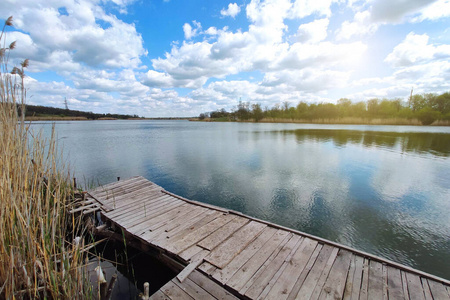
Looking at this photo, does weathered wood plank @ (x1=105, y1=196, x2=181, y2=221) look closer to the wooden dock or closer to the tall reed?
the wooden dock

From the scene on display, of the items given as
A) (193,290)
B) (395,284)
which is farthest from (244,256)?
(395,284)

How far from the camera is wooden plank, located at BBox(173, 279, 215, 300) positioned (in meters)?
2.75

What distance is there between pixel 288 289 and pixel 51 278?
293 cm

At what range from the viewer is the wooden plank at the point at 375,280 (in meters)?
2.70

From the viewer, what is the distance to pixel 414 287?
111 inches

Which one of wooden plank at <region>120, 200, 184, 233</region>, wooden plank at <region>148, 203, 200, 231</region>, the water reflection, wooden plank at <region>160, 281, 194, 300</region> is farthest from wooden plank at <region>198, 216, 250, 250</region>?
the water reflection

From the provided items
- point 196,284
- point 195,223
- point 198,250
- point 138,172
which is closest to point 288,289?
point 196,284

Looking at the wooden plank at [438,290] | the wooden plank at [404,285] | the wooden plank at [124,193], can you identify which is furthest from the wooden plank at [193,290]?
the wooden plank at [124,193]

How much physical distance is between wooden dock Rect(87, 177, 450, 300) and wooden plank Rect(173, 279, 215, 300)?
0.05 ft

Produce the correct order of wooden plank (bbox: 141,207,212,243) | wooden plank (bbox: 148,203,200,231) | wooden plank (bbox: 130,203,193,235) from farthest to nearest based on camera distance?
wooden plank (bbox: 148,203,200,231)
wooden plank (bbox: 130,203,193,235)
wooden plank (bbox: 141,207,212,243)

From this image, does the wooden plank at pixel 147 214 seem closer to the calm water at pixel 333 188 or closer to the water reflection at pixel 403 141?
the calm water at pixel 333 188

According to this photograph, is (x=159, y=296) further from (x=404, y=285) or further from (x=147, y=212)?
(x=404, y=285)

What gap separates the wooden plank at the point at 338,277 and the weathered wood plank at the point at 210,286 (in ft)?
4.28

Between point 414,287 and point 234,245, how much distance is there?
2703 mm
